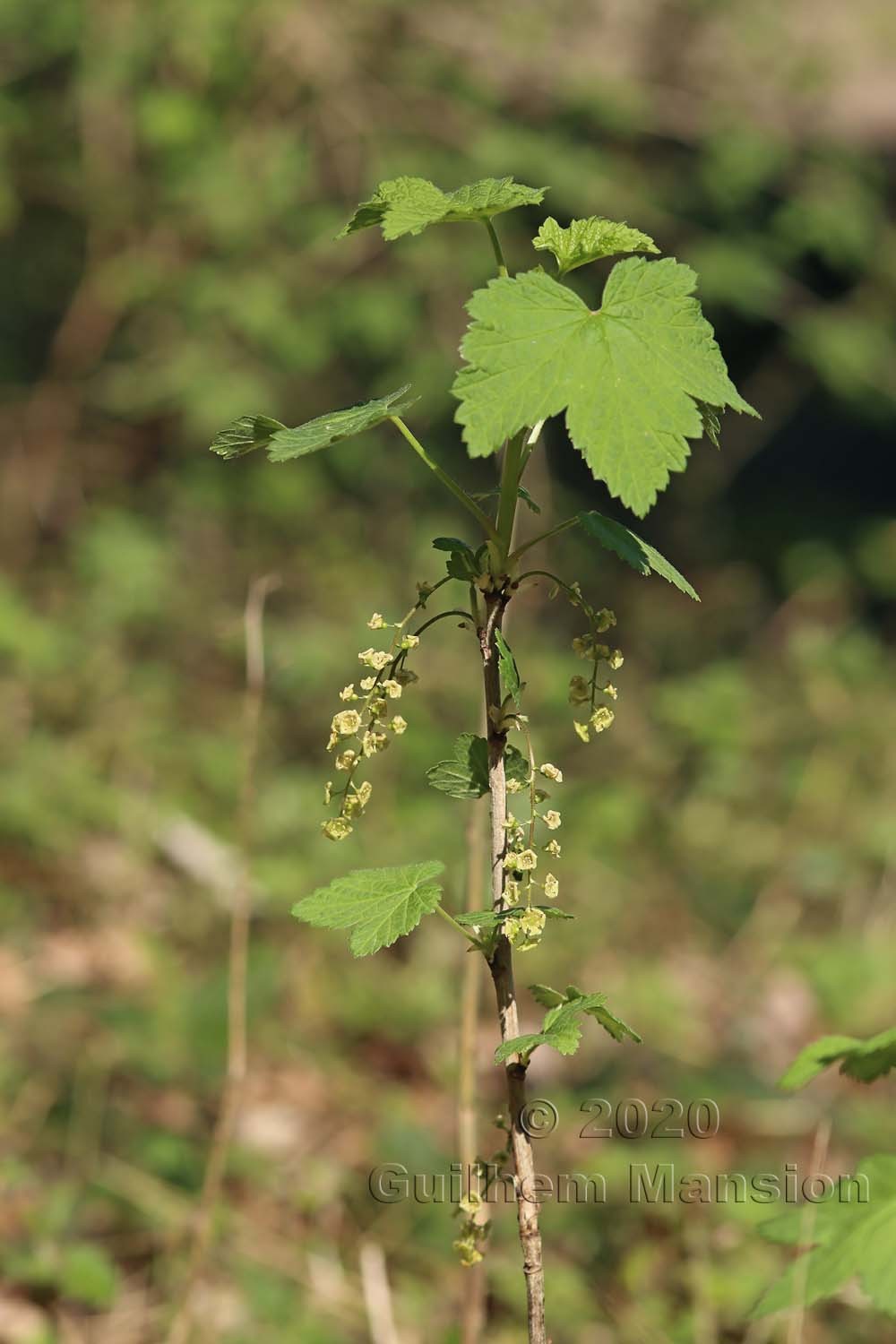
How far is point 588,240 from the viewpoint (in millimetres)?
1141

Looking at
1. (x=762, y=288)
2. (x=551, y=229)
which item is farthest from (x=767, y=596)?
(x=551, y=229)

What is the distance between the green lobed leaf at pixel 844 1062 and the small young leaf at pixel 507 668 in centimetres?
61

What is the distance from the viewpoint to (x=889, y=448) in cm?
643

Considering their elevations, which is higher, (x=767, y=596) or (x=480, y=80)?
(x=480, y=80)

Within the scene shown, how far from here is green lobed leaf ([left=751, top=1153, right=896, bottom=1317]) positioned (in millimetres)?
1334

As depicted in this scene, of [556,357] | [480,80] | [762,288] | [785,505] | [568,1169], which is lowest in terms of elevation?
[568,1169]

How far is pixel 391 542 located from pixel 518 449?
12.1ft

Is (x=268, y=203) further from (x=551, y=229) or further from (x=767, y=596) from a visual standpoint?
(x=551, y=229)

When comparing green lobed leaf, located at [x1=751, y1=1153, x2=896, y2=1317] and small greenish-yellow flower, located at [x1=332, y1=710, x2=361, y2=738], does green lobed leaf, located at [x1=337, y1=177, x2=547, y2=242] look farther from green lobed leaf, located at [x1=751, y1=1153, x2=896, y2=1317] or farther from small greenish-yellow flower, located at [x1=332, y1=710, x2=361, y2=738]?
green lobed leaf, located at [x1=751, y1=1153, x2=896, y2=1317]

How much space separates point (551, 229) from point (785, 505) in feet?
16.6

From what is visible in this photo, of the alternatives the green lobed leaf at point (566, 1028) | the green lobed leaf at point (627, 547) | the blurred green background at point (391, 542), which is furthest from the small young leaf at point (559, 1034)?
the blurred green background at point (391, 542)

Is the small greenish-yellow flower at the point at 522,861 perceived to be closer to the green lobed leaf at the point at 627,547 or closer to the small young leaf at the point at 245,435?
the green lobed leaf at the point at 627,547

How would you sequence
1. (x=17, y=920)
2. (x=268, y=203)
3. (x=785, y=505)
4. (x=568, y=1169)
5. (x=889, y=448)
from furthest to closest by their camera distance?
1. (x=889, y=448)
2. (x=785, y=505)
3. (x=268, y=203)
4. (x=17, y=920)
5. (x=568, y=1169)

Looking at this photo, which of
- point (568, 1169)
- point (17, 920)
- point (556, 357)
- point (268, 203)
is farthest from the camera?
point (268, 203)
